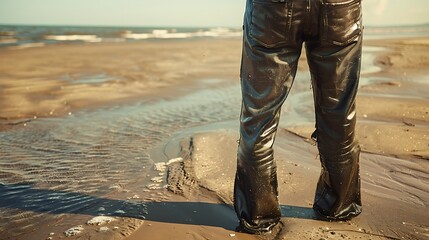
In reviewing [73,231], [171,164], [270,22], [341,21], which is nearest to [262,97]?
[270,22]

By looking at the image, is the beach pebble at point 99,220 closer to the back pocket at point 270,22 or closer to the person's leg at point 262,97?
the person's leg at point 262,97

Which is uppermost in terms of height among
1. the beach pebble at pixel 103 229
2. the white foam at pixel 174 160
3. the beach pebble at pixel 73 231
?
the beach pebble at pixel 103 229

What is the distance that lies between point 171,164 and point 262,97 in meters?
1.73

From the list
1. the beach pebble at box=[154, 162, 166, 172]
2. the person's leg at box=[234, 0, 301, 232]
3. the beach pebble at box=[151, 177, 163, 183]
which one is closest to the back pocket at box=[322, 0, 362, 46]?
the person's leg at box=[234, 0, 301, 232]

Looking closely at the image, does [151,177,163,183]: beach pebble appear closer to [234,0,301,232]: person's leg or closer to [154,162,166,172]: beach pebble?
[154,162,166,172]: beach pebble

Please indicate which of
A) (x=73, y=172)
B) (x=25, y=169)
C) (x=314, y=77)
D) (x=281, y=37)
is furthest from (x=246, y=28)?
(x=25, y=169)

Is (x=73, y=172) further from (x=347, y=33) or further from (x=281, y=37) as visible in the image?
(x=347, y=33)

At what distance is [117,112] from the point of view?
5.93 metres

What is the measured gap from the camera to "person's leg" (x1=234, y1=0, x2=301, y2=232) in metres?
2.00

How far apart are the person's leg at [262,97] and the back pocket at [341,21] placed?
0.19m

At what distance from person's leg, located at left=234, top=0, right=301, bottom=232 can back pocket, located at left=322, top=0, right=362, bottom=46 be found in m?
0.19

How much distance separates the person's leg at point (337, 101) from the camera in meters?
2.01

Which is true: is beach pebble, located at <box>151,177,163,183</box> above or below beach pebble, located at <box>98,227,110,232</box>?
below

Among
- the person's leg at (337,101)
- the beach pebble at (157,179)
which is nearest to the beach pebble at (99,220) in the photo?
the beach pebble at (157,179)
